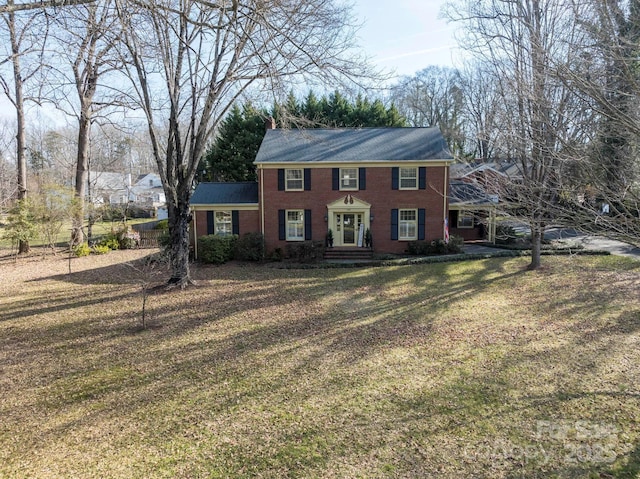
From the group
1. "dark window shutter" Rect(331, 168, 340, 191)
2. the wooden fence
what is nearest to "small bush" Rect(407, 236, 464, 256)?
"dark window shutter" Rect(331, 168, 340, 191)

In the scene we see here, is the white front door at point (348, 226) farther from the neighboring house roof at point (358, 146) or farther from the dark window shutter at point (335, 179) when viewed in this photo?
the neighboring house roof at point (358, 146)

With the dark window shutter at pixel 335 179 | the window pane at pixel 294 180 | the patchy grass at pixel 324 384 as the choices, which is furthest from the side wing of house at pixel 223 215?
the patchy grass at pixel 324 384

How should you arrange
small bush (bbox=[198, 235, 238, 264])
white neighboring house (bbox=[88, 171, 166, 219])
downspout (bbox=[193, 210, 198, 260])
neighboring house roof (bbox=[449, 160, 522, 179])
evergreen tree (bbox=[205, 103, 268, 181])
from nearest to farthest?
neighboring house roof (bbox=[449, 160, 522, 179])
small bush (bbox=[198, 235, 238, 264])
downspout (bbox=[193, 210, 198, 260])
evergreen tree (bbox=[205, 103, 268, 181])
white neighboring house (bbox=[88, 171, 166, 219])

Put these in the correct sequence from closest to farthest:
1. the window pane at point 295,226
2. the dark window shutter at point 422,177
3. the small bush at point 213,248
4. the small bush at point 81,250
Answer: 1. the small bush at point 213,248
2. the dark window shutter at point 422,177
3. the window pane at point 295,226
4. the small bush at point 81,250

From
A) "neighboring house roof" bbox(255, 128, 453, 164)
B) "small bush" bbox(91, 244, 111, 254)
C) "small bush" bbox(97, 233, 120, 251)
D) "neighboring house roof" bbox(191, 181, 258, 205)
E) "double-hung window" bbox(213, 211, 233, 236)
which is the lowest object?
"small bush" bbox(91, 244, 111, 254)

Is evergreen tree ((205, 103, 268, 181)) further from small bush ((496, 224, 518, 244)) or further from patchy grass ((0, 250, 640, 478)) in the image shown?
patchy grass ((0, 250, 640, 478))

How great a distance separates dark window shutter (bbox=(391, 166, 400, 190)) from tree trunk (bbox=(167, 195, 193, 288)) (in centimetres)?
1034

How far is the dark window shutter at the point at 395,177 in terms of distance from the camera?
19.8m

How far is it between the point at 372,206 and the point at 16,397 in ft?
52.9

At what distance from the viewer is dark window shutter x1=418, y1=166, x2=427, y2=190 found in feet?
64.3

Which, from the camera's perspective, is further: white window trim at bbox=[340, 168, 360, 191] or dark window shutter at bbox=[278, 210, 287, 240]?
dark window shutter at bbox=[278, 210, 287, 240]

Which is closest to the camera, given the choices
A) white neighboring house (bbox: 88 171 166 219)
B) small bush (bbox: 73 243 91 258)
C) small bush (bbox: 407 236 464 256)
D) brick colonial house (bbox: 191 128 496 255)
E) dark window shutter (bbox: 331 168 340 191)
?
small bush (bbox: 407 236 464 256)

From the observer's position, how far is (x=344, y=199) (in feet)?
65.4

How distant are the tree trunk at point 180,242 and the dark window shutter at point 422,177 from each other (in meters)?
11.4
